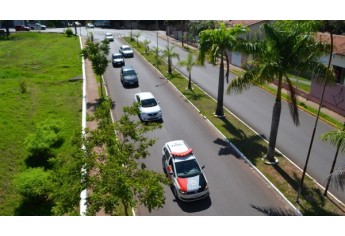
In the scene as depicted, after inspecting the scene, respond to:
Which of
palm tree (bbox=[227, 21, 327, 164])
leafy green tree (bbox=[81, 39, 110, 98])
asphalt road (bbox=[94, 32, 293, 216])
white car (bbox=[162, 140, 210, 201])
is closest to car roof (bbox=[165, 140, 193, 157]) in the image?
white car (bbox=[162, 140, 210, 201])

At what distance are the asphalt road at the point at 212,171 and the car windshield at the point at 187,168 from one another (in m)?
1.20

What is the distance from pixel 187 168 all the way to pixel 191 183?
41.0 inches

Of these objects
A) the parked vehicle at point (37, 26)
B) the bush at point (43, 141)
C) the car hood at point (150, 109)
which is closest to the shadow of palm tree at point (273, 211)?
the car hood at point (150, 109)

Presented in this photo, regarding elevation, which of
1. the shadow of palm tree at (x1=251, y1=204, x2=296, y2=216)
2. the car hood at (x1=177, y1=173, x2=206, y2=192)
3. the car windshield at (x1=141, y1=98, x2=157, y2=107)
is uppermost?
the car windshield at (x1=141, y1=98, x2=157, y2=107)

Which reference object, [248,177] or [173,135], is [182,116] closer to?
[173,135]

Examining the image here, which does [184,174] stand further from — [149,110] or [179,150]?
[149,110]

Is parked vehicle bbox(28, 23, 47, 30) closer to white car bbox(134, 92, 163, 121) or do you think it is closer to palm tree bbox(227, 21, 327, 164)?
white car bbox(134, 92, 163, 121)

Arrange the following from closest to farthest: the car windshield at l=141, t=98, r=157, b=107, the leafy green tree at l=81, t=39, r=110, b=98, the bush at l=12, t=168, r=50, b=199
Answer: the bush at l=12, t=168, r=50, b=199
the car windshield at l=141, t=98, r=157, b=107
the leafy green tree at l=81, t=39, r=110, b=98

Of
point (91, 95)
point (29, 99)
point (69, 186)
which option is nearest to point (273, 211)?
point (69, 186)

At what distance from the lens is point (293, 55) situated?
1686cm

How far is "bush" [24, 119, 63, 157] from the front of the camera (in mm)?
20016

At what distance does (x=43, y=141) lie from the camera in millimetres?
20328

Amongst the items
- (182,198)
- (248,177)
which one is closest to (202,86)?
(248,177)

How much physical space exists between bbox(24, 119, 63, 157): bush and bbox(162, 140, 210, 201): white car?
743cm
